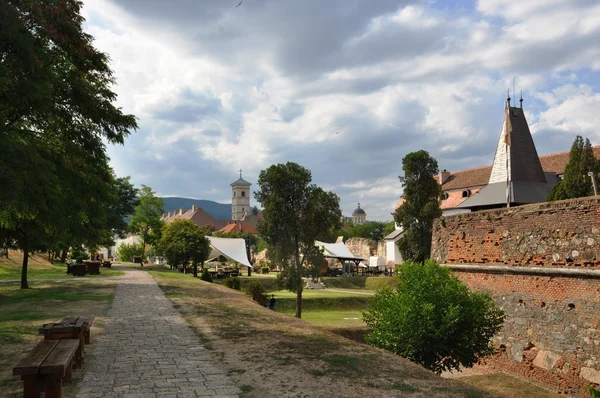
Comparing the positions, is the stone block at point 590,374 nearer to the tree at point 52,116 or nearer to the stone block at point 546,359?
the stone block at point 546,359

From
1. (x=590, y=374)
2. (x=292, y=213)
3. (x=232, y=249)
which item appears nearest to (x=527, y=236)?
(x=590, y=374)

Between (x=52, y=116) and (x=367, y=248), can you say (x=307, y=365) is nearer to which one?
(x=52, y=116)

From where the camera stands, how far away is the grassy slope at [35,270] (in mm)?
29359

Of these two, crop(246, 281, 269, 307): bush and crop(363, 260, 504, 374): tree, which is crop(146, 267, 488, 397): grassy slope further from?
crop(246, 281, 269, 307): bush

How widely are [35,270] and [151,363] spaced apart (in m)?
31.7

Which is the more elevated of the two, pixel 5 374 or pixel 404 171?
pixel 404 171

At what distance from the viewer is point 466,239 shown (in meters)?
16.2

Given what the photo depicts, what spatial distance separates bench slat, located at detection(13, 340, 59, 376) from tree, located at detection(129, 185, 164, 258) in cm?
5154

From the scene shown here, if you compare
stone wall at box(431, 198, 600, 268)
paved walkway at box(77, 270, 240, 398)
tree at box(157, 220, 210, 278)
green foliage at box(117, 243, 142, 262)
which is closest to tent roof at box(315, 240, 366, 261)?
tree at box(157, 220, 210, 278)

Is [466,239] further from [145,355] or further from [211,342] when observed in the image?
[145,355]

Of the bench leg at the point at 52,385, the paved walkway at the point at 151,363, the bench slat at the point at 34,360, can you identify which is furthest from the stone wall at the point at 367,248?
the bench leg at the point at 52,385

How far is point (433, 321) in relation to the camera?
10.8 metres

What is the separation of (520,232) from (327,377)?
363 inches

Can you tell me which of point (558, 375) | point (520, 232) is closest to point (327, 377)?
point (558, 375)
